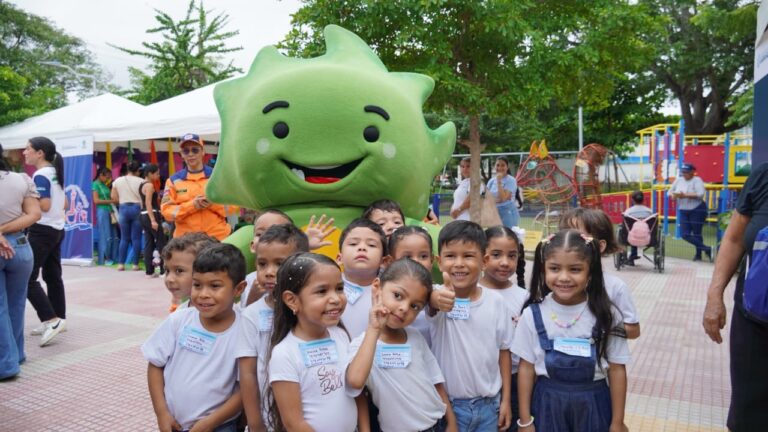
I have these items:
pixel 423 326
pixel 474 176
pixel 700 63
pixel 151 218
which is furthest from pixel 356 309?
pixel 700 63

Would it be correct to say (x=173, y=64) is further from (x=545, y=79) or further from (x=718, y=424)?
(x=718, y=424)

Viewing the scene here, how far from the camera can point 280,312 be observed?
2.12 metres

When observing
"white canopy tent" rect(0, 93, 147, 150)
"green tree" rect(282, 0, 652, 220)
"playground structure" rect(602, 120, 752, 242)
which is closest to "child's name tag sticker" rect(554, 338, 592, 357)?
"green tree" rect(282, 0, 652, 220)

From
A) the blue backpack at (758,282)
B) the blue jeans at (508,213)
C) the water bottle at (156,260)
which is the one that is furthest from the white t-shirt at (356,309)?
the water bottle at (156,260)

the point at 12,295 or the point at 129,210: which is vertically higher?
the point at 129,210

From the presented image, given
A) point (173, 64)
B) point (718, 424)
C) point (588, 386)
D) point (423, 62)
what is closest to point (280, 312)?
point (588, 386)

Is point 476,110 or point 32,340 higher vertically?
point 476,110

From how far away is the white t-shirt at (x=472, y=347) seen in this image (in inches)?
91.2

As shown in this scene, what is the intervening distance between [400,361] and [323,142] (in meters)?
1.59

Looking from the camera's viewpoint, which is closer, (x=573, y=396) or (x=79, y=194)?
(x=573, y=396)

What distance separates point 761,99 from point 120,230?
9.34m

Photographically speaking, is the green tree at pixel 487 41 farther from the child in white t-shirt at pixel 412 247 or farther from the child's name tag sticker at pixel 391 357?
the child's name tag sticker at pixel 391 357

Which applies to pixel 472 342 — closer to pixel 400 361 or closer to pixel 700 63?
pixel 400 361

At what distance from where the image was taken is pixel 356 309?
2484 mm
